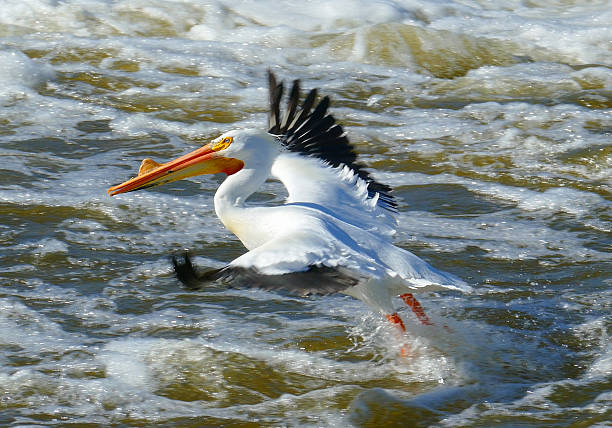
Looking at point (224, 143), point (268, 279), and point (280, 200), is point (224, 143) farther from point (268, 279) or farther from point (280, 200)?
point (280, 200)

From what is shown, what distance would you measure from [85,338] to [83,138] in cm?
351

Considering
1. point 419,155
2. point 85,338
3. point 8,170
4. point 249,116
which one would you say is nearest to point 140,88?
point 249,116

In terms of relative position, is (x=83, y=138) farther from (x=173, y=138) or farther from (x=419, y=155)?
(x=419, y=155)

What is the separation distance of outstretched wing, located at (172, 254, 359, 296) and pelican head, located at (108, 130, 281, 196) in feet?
4.09

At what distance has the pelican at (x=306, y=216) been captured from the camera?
4.01 metres

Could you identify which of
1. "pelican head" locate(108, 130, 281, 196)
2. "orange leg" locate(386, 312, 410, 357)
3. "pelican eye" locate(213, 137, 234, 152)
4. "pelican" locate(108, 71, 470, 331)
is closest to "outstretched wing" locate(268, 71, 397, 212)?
"pelican" locate(108, 71, 470, 331)

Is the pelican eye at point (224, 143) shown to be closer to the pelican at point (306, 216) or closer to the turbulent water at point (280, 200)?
the pelican at point (306, 216)

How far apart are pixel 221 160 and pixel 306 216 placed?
748mm

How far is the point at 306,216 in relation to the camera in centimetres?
471

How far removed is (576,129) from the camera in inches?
326

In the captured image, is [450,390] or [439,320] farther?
[439,320]

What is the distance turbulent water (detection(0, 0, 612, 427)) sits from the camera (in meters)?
4.38

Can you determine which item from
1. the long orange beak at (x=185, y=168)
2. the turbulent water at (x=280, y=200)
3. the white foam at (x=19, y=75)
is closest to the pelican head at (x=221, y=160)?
the long orange beak at (x=185, y=168)

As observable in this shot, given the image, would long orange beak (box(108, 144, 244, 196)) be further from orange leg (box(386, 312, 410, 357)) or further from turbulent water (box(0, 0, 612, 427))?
orange leg (box(386, 312, 410, 357))
